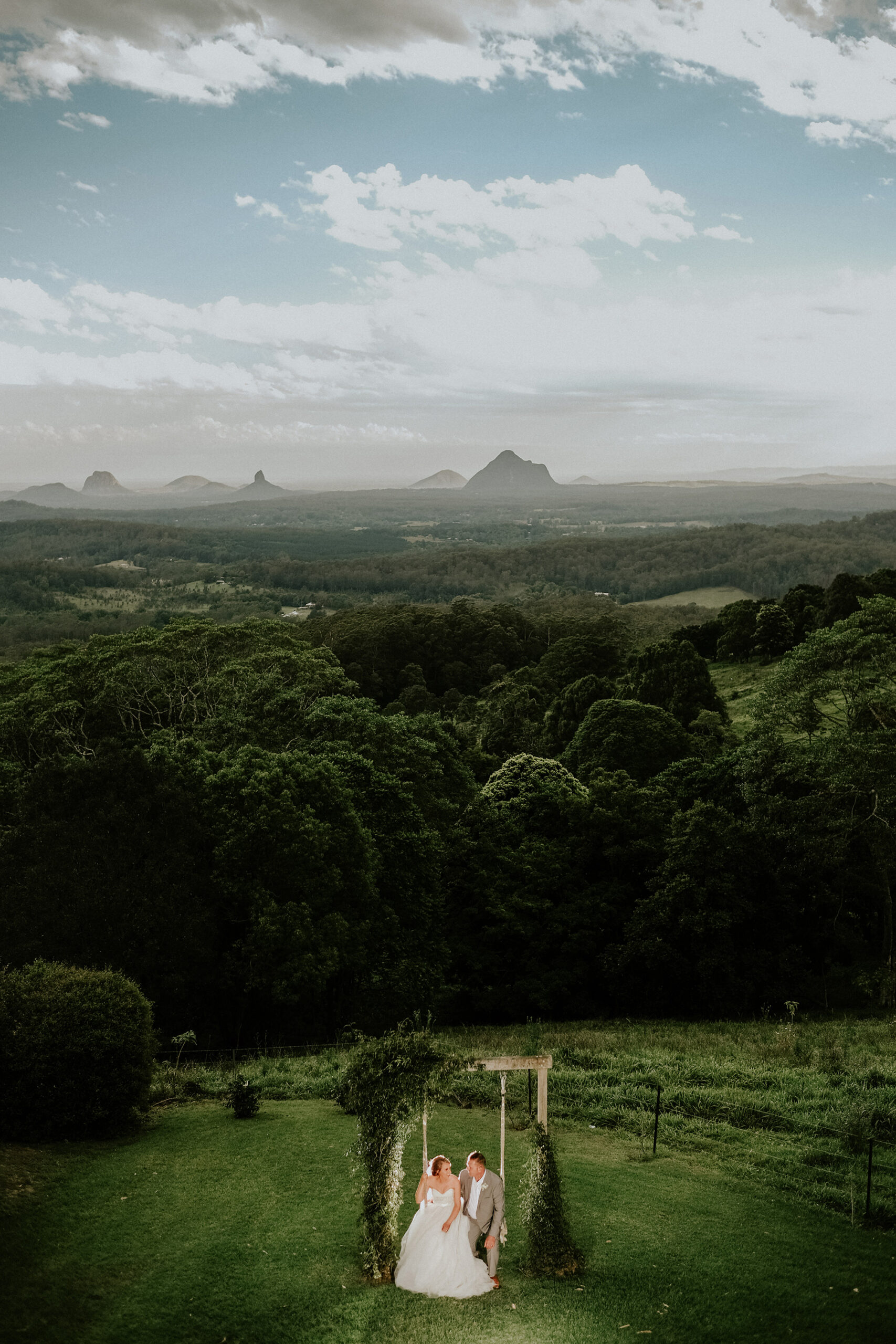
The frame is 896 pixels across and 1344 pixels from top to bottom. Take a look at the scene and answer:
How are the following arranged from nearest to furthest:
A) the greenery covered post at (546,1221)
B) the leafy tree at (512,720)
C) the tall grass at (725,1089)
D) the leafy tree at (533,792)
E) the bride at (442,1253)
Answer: the bride at (442,1253) < the greenery covered post at (546,1221) < the tall grass at (725,1089) < the leafy tree at (533,792) < the leafy tree at (512,720)

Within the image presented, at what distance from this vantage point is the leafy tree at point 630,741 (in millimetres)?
39000

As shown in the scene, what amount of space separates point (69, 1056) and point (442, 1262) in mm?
7574

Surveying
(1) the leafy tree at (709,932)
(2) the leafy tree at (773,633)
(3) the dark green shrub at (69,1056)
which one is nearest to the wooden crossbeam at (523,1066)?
(3) the dark green shrub at (69,1056)

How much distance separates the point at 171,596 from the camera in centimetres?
18725

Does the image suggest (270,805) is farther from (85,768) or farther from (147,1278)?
(147,1278)

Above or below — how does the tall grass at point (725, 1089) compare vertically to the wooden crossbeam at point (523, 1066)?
below

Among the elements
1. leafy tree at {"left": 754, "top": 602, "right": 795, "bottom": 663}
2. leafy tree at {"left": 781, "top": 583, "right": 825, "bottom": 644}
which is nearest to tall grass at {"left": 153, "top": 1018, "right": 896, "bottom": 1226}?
leafy tree at {"left": 754, "top": 602, "right": 795, "bottom": 663}

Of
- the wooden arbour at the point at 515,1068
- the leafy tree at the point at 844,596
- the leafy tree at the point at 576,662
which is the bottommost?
the wooden arbour at the point at 515,1068

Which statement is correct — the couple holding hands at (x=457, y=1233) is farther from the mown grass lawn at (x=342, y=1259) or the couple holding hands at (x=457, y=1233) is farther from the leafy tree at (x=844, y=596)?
the leafy tree at (x=844, y=596)

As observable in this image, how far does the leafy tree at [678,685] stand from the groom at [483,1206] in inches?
1533

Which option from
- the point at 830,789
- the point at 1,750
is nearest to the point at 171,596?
the point at 1,750

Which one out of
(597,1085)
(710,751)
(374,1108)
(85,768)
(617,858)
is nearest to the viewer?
(374,1108)

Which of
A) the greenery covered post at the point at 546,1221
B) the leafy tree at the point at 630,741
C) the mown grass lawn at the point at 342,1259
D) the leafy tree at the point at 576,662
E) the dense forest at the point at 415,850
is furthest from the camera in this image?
the leafy tree at the point at 576,662

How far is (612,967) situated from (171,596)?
17272 cm
